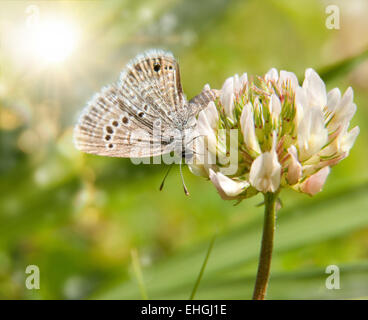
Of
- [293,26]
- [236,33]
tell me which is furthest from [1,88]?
[293,26]

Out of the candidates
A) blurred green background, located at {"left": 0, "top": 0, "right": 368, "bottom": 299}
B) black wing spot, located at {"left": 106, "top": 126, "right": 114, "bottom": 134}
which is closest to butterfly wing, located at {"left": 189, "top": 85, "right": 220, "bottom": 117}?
black wing spot, located at {"left": 106, "top": 126, "right": 114, "bottom": 134}

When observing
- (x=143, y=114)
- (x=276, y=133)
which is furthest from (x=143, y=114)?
(x=276, y=133)

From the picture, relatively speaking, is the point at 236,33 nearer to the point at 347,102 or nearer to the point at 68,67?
the point at 68,67

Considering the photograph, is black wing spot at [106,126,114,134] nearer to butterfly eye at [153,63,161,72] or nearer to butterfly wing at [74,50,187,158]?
butterfly wing at [74,50,187,158]

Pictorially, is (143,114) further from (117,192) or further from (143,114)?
(117,192)

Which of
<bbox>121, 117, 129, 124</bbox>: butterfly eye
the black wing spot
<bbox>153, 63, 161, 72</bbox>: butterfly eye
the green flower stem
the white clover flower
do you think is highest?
<bbox>153, 63, 161, 72</bbox>: butterfly eye

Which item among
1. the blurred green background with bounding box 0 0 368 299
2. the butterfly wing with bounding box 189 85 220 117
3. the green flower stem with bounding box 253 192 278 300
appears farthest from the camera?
the blurred green background with bounding box 0 0 368 299

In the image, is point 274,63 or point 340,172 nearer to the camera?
point 340,172

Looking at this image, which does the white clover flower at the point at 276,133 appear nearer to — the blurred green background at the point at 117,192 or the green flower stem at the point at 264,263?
the green flower stem at the point at 264,263
